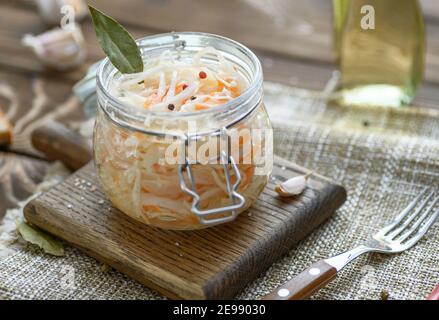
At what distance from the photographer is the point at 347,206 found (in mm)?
1489

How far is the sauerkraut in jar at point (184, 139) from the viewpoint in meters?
1.18

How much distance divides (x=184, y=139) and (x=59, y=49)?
0.97 meters

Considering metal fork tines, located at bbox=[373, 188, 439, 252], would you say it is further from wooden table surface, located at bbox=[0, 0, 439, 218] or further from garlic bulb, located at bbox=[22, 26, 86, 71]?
garlic bulb, located at bbox=[22, 26, 86, 71]

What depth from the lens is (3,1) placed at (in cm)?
236

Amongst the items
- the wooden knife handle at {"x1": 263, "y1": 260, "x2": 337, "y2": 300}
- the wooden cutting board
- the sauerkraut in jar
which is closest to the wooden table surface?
the wooden cutting board

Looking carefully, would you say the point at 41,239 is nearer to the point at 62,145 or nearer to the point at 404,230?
the point at 62,145

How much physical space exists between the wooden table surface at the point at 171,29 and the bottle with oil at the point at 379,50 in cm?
9

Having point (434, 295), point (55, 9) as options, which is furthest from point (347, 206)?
point (55, 9)

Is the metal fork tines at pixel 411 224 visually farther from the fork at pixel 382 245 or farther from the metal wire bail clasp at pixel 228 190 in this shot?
the metal wire bail clasp at pixel 228 190

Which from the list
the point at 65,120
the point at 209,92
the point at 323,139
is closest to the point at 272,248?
the point at 209,92

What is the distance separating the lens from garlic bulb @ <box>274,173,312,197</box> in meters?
1.39

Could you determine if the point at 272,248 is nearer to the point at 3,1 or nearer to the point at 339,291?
the point at 339,291
